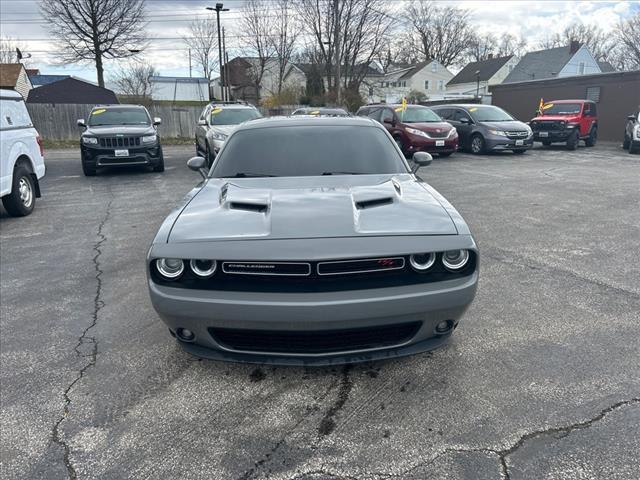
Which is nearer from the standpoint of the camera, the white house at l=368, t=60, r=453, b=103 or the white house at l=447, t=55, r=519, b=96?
the white house at l=447, t=55, r=519, b=96

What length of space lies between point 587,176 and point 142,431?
1186cm

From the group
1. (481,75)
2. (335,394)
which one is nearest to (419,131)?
(335,394)

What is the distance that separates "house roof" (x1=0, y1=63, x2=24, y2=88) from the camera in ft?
134

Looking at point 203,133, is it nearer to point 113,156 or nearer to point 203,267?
point 113,156

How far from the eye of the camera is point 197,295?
2520 millimetres

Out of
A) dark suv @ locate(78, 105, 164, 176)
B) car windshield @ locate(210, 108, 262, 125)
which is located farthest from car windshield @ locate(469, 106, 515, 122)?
dark suv @ locate(78, 105, 164, 176)

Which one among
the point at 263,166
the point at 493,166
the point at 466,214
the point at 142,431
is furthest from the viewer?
the point at 493,166

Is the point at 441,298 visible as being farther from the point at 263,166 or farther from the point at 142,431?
the point at 263,166

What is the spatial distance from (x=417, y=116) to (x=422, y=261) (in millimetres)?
13133

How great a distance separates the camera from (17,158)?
7250 mm

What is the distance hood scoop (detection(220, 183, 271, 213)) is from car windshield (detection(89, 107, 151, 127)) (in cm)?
1007

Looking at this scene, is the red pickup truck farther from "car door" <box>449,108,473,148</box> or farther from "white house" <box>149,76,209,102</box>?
"white house" <box>149,76,209,102</box>

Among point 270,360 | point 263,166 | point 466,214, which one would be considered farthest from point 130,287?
point 466,214

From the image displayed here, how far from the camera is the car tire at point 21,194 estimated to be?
7234 millimetres
